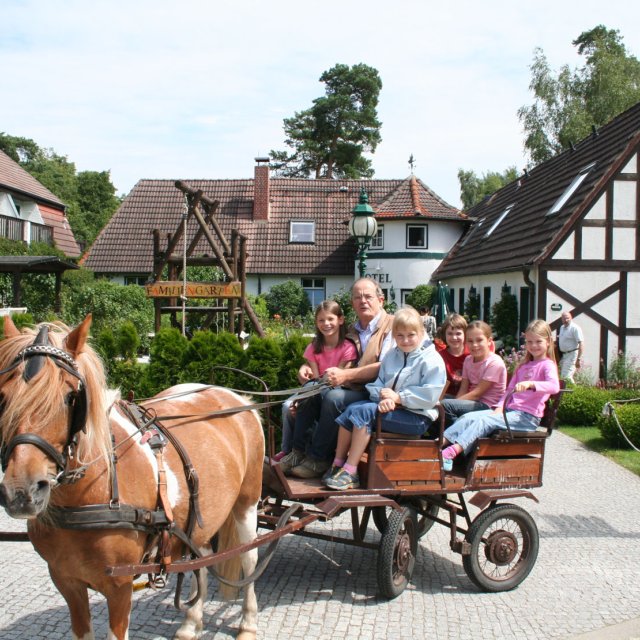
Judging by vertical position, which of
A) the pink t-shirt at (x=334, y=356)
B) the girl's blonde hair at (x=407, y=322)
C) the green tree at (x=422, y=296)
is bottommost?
the pink t-shirt at (x=334, y=356)

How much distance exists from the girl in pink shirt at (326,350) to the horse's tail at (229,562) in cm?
82

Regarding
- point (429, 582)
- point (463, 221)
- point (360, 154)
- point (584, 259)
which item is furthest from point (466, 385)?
point (360, 154)

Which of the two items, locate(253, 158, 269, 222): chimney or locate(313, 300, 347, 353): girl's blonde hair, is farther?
locate(253, 158, 269, 222): chimney

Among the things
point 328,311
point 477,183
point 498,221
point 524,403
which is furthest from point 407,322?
point 477,183

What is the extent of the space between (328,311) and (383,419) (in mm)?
925

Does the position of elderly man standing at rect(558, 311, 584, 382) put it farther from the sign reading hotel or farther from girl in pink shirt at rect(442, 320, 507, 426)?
girl in pink shirt at rect(442, 320, 507, 426)

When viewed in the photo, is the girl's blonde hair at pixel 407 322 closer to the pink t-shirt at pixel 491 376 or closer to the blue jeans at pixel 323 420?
the blue jeans at pixel 323 420

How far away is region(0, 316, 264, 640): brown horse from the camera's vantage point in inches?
107

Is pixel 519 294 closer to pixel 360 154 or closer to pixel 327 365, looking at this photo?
pixel 327 365

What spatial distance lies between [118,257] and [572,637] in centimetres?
3028

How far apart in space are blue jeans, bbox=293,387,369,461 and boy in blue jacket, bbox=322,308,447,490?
0.11m

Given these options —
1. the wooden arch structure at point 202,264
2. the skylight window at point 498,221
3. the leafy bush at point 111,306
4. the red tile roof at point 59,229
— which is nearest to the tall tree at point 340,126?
the red tile roof at point 59,229

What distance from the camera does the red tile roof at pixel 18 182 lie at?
31.9 metres

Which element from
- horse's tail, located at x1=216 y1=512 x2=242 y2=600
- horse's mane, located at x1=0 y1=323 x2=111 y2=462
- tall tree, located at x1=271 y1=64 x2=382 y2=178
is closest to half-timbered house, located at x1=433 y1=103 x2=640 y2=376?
horse's tail, located at x1=216 y1=512 x2=242 y2=600
